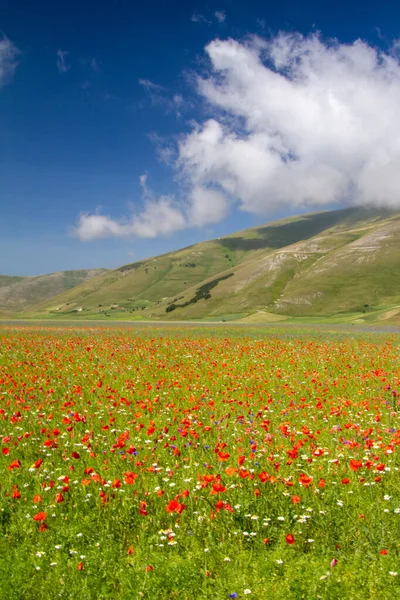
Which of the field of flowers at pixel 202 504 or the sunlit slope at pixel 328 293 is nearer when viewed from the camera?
the field of flowers at pixel 202 504

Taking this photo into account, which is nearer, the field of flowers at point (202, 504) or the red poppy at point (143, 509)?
the field of flowers at point (202, 504)

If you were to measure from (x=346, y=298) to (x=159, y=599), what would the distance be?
521ft

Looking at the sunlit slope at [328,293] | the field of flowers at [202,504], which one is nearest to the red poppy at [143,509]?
the field of flowers at [202,504]

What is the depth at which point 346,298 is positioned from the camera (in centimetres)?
15325

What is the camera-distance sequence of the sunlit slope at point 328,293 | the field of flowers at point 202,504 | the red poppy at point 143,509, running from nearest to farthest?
the field of flowers at point 202,504, the red poppy at point 143,509, the sunlit slope at point 328,293

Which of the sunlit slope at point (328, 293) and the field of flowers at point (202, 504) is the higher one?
the sunlit slope at point (328, 293)

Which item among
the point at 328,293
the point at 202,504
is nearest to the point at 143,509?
the point at 202,504

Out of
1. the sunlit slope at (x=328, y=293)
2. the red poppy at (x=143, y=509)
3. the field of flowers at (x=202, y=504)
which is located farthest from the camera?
the sunlit slope at (x=328, y=293)

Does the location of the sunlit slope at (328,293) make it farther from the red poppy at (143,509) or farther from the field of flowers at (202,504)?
the red poppy at (143,509)

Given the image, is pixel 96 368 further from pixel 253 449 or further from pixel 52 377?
pixel 253 449

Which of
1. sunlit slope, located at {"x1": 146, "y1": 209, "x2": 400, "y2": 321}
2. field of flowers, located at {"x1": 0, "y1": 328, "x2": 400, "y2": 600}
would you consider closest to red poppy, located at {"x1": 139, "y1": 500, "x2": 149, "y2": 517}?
field of flowers, located at {"x1": 0, "y1": 328, "x2": 400, "y2": 600}

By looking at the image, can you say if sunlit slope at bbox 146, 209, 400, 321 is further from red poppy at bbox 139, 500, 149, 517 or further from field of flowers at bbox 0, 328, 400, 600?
red poppy at bbox 139, 500, 149, 517

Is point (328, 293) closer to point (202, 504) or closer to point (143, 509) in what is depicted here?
point (202, 504)

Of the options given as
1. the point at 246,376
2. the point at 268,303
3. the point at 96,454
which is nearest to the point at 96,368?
the point at 246,376
